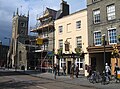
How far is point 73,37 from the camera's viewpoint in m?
33.6

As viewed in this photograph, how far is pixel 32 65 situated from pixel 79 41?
26.6m

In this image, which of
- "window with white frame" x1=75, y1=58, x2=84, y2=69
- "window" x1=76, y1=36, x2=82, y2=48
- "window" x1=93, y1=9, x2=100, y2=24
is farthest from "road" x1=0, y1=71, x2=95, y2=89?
"window" x1=93, y1=9, x2=100, y2=24

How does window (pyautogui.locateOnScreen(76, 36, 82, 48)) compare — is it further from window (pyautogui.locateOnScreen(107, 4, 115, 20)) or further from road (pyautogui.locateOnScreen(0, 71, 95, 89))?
road (pyautogui.locateOnScreen(0, 71, 95, 89))

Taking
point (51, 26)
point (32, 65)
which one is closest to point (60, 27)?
point (51, 26)

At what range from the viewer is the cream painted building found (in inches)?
1236

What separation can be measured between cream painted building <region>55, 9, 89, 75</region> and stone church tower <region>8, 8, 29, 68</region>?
2329cm

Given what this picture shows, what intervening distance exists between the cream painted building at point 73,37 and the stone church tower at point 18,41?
76.4ft

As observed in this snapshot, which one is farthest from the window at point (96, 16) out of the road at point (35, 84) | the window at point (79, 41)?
the road at point (35, 84)

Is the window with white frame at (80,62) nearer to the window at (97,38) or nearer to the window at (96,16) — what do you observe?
the window at (97,38)

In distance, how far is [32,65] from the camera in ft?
185

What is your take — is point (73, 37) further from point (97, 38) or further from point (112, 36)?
point (112, 36)

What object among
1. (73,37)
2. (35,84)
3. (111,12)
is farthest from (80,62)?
(35,84)

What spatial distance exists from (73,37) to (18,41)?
3485cm

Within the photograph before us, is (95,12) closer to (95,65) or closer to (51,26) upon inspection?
(95,65)
